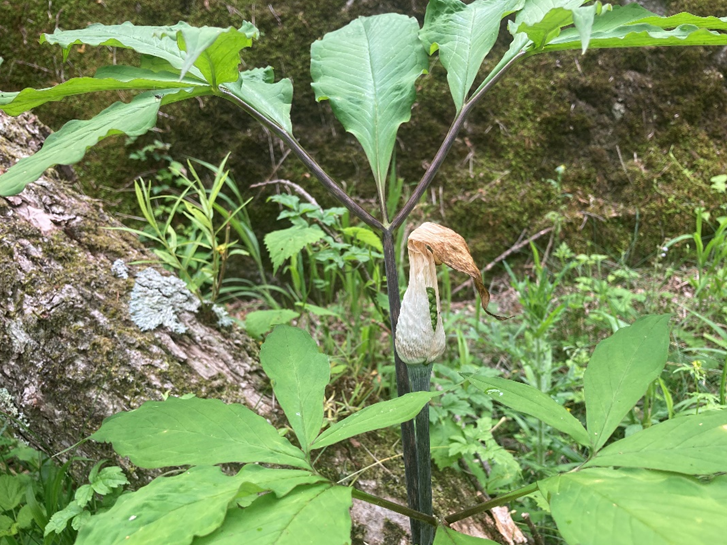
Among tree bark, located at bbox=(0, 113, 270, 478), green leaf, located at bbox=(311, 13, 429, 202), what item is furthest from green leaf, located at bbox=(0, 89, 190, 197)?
tree bark, located at bbox=(0, 113, 270, 478)

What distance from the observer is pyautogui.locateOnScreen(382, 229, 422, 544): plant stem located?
925mm

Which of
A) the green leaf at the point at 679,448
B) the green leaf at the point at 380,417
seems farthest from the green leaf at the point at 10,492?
the green leaf at the point at 679,448

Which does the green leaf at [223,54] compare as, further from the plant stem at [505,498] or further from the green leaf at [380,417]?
the plant stem at [505,498]

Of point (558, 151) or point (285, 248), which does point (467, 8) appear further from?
point (558, 151)

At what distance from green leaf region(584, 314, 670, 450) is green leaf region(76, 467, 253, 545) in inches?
24.1

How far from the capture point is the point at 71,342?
1.33 m

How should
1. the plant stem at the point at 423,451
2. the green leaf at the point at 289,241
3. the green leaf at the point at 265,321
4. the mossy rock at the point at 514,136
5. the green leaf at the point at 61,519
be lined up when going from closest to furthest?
the plant stem at the point at 423,451 < the green leaf at the point at 61,519 < the green leaf at the point at 289,241 < the green leaf at the point at 265,321 < the mossy rock at the point at 514,136

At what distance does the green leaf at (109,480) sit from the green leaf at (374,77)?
91 cm

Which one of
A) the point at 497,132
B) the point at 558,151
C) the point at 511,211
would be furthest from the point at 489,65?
the point at 511,211

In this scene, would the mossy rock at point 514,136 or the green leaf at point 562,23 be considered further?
the mossy rock at point 514,136

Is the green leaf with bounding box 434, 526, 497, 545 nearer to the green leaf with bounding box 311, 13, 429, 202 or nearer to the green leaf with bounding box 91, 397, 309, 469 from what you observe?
the green leaf with bounding box 91, 397, 309, 469

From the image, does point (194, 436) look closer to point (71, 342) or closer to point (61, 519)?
point (61, 519)

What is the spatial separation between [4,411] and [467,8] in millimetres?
1561

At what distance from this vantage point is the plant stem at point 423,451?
0.93m
